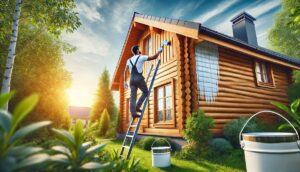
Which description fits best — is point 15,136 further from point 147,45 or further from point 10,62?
point 147,45

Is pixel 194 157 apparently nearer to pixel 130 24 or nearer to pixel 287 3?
pixel 130 24

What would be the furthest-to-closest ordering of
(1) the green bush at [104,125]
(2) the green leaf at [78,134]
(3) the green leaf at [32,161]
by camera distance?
(1) the green bush at [104,125]
(2) the green leaf at [78,134]
(3) the green leaf at [32,161]

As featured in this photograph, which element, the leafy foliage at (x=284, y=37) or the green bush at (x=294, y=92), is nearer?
the green bush at (x=294, y=92)

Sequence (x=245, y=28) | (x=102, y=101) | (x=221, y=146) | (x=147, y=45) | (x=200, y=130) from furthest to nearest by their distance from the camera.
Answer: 1. (x=102, y=101)
2. (x=245, y=28)
3. (x=147, y=45)
4. (x=221, y=146)
5. (x=200, y=130)

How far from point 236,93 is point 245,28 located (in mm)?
5973

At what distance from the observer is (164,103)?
8.42 meters

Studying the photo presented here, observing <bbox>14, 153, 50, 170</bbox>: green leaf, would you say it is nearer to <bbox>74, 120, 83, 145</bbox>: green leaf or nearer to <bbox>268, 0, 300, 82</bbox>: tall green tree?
<bbox>74, 120, 83, 145</bbox>: green leaf

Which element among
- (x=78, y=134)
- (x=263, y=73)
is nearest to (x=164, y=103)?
(x=263, y=73)

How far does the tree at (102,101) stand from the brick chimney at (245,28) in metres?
15.8

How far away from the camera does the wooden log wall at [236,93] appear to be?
736 cm

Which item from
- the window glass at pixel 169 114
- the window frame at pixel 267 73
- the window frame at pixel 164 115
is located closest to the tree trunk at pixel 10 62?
the window frame at pixel 164 115

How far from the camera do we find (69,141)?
124 cm

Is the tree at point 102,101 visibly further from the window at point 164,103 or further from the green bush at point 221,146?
the green bush at point 221,146

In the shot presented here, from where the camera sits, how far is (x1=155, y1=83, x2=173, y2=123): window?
8109mm
